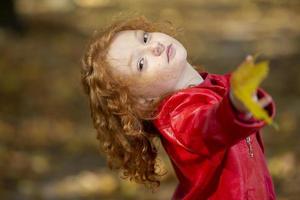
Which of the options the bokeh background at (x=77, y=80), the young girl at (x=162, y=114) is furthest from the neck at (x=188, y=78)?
the bokeh background at (x=77, y=80)

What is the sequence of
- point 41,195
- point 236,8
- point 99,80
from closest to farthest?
point 99,80, point 41,195, point 236,8

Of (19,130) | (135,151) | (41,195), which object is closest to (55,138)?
(19,130)

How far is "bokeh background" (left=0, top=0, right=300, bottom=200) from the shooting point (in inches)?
240

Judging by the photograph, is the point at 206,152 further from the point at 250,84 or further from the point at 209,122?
the point at 250,84

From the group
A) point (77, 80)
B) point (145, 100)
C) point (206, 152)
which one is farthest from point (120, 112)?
point (77, 80)

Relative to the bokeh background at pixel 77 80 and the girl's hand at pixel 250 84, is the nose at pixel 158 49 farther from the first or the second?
the girl's hand at pixel 250 84

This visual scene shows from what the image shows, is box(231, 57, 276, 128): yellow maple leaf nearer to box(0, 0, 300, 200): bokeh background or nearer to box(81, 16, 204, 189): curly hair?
box(81, 16, 204, 189): curly hair

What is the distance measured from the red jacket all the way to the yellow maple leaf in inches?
9.5

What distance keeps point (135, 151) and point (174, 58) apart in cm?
46

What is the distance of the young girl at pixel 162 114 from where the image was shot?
2.68 m

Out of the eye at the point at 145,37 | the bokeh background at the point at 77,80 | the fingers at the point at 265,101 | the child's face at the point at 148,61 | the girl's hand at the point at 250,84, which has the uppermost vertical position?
the girl's hand at the point at 250,84

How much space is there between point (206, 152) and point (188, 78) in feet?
1.27

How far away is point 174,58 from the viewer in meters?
2.81

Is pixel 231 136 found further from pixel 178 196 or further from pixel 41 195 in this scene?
pixel 41 195
